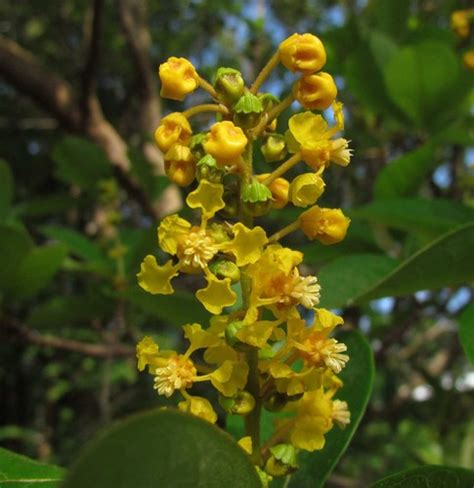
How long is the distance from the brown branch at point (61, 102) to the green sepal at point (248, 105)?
82.5 inches

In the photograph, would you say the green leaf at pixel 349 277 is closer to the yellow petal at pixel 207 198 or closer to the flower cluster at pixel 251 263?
the flower cluster at pixel 251 263

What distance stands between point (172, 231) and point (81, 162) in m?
2.13

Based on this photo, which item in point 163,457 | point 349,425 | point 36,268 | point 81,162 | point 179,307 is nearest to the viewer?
point 163,457

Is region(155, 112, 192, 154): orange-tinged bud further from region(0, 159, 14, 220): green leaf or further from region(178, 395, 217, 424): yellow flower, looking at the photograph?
region(0, 159, 14, 220): green leaf

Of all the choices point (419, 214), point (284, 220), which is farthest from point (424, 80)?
point (419, 214)

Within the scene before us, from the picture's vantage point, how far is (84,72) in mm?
2900

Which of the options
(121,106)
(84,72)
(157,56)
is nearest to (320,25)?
(157,56)

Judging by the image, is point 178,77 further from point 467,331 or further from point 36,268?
point 36,268

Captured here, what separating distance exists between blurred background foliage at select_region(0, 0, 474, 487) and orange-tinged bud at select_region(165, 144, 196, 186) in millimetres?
360

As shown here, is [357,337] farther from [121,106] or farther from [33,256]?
[121,106]

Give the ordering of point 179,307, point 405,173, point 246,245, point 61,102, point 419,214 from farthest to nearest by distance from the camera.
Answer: point 61,102, point 405,173, point 419,214, point 179,307, point 246,245

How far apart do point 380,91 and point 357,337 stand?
4.78 ft

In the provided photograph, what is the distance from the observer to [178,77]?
3.25 ft

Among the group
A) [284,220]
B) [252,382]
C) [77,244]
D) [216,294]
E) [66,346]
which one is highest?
[216,294]
